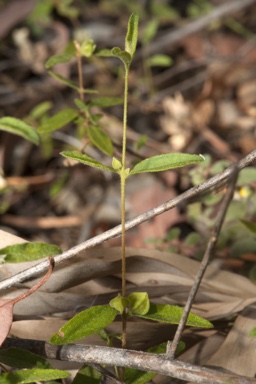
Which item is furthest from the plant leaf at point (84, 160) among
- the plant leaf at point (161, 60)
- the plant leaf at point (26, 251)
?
the plant leaf at point (161, 60)

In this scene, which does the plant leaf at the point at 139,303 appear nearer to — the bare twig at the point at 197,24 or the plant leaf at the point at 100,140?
the plant leaf at the point at 100,140

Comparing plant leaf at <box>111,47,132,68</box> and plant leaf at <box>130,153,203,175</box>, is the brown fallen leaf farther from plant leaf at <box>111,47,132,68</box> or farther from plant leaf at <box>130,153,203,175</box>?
plant leaf at <box>111,47,132,68</box>

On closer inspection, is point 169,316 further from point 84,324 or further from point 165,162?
point 165,162

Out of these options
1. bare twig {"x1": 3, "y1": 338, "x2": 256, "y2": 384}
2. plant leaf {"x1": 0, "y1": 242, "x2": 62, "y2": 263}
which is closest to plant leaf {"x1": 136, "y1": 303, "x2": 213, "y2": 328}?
bare twig {"x1": 3, "y1": 338, "x2": 256, "y2": 384}

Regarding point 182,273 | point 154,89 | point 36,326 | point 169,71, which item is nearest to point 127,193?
point 154,89

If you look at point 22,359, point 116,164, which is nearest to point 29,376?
point 22,359

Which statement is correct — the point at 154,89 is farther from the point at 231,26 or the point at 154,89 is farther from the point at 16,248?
the point at 16,248
